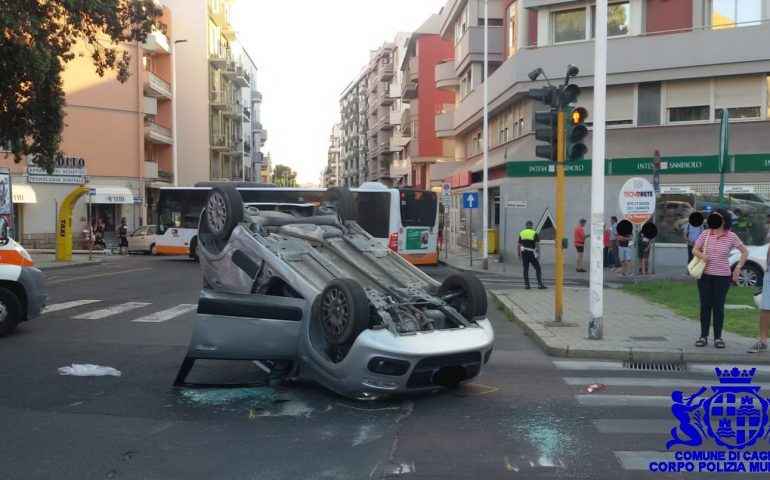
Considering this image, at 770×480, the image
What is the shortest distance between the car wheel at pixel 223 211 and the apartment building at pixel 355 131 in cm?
8999

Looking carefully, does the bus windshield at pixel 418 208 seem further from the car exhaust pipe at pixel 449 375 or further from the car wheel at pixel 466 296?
the car exhaust pipe at pixel 449 375

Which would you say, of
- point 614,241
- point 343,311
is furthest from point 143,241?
point 343,311

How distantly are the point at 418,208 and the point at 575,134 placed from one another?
14270mm

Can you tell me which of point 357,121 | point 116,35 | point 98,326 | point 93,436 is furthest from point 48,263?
point 357,121

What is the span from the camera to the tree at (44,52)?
49.8 ft

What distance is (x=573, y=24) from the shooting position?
25203 millimetres

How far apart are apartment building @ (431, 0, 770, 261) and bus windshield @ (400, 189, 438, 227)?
230cm

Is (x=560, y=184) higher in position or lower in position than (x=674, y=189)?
lower

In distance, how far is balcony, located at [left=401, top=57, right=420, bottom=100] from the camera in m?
50.1

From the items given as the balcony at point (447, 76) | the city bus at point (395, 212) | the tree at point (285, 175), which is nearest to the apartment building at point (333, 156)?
the tree at point (285, 175)

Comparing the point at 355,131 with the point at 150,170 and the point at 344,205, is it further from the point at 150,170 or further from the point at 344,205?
the point at 344,205

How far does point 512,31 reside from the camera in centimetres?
2798

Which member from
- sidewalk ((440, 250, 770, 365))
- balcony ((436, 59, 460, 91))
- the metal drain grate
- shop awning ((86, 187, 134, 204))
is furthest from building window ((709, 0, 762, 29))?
shop awning ((86, 187, 134, 204))

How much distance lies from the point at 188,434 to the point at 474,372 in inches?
103
